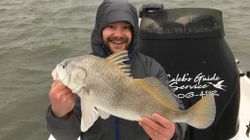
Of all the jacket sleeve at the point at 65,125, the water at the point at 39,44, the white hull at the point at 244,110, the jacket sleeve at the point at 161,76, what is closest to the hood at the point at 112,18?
the jacket sleeve at the point at 161,76

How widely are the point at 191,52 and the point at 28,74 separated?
5.26 m

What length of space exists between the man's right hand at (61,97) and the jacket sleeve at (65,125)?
0.36 feet

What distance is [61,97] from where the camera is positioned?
2.14m

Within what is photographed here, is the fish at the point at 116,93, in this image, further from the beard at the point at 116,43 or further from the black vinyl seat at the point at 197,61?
the black vinyl seat at the point at 197,61

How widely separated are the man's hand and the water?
4032 millimetres

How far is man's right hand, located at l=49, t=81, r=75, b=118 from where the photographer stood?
2121 millimetres

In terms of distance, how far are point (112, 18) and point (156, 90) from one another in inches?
26.9

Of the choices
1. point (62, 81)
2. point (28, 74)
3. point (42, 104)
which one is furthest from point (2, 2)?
point (62, 81)

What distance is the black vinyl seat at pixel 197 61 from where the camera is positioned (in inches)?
133

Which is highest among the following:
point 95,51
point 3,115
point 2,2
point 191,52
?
point 95,51

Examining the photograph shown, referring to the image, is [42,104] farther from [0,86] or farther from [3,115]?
[0,86]

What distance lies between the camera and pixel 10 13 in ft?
40.0

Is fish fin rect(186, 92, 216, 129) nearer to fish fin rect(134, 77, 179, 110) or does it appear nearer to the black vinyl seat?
fish fin rect(134, 77, 179, 110)

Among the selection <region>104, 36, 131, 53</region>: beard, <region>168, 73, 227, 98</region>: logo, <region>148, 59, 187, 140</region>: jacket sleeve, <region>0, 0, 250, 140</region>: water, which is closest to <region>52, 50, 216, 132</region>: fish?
<region>148, 59, 187, 140</region>: jacket sleeve
